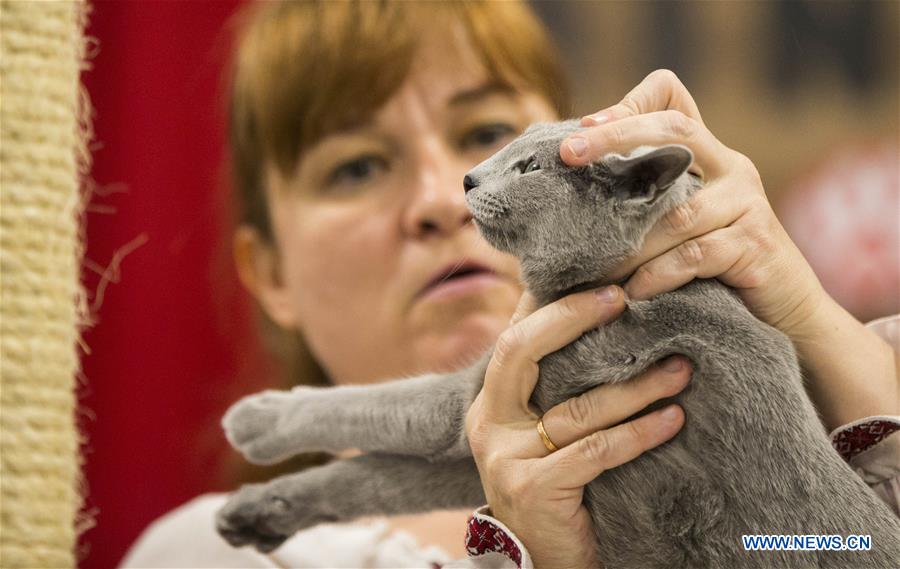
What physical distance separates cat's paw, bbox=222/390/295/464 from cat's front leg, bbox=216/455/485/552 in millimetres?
32

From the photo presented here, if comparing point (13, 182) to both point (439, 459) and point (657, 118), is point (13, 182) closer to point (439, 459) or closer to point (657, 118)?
point (439, 459)

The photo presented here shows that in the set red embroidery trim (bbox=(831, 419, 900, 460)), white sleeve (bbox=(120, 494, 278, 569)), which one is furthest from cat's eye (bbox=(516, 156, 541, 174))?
white sleeve (bbox=(120, 494, 278, 569))

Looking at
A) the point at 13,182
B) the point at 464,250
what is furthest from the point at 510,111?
the point at 13,182

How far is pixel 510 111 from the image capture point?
95 cm

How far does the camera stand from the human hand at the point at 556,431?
614 mm

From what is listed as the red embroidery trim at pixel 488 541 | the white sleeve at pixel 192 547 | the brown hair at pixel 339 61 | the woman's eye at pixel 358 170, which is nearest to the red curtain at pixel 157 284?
the white sleeve at pixel 192 547

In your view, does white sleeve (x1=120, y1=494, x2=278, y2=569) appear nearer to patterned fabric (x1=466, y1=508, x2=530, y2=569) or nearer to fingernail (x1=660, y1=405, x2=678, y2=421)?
patterned fabric (x1=466, y1=508, x2=530, y2=569)

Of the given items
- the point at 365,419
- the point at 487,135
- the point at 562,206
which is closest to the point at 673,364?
the point at 562,206

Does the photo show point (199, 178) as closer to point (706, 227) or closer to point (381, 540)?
point (381, 540)

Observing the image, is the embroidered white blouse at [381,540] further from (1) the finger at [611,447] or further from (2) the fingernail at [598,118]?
(2) the fingernail at [598,118]

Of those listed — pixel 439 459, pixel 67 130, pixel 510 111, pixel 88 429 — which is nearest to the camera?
pixel 439 459

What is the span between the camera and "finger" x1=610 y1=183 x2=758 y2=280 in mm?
609

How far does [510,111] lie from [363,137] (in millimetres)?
213

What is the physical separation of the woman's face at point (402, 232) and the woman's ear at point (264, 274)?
0.02 meters
